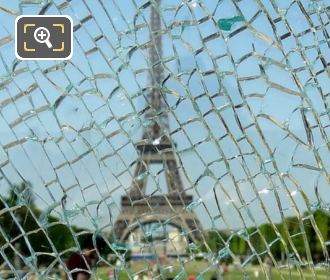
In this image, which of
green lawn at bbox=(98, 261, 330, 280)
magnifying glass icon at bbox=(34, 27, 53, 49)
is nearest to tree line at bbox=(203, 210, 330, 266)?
green lawn at bbox=(98, 261, 330, 280)

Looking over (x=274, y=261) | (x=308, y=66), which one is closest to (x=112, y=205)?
(x=274, y=261)

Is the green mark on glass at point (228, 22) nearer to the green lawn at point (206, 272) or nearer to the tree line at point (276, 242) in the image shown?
the tree line at point (276, 242)

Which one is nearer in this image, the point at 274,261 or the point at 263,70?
the point at 274,261

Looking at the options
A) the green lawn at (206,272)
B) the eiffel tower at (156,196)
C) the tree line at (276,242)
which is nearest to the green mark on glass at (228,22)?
the eiffel tower at (156,196)

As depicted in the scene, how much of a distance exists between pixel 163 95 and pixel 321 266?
0.62 metres

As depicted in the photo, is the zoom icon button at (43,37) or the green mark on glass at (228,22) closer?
the zoom icon button at (43,37)

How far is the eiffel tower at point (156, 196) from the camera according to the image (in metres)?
1.34

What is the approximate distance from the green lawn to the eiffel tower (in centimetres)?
8

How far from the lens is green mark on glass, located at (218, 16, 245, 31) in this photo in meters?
1.38

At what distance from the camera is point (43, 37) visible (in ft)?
4.03

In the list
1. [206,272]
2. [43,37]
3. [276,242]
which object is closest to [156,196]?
[206,272]

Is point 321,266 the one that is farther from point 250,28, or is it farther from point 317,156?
point 250,28

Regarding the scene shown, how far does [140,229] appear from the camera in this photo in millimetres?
1342

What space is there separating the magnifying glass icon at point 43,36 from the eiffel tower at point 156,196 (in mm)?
296
